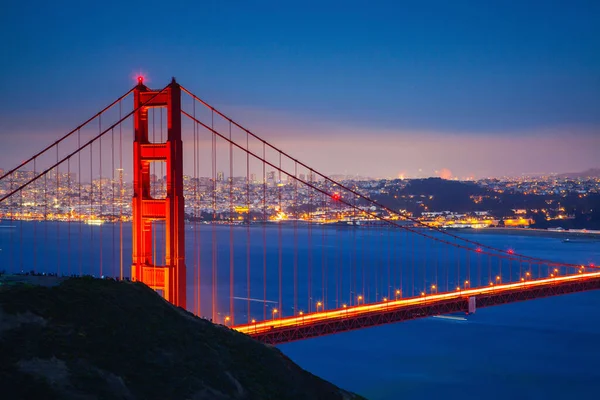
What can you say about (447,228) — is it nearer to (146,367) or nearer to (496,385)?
(496,385)

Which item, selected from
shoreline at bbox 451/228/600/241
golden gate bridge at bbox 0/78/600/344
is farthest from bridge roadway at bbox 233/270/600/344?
shoreline at bbox 451/228/600/241

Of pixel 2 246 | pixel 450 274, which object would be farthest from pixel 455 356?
pixel 2 246

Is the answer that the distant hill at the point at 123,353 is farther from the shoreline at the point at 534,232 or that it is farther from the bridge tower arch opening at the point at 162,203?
the shoreline at the point at 534,232

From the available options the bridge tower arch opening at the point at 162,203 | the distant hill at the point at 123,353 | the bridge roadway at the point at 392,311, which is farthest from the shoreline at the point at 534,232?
the distant hill at the point at 123,353

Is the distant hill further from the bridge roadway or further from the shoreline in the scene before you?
the shoreline

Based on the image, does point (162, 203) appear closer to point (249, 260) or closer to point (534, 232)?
point (249, 260)
